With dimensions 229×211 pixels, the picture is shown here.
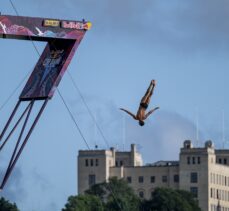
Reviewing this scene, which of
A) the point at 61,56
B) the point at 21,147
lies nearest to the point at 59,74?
the point at 61,56

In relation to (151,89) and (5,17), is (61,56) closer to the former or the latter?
(5,17)

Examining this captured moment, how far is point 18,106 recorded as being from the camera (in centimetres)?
11488

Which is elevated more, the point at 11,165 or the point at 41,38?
the point at 41,38

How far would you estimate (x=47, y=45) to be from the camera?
391ft

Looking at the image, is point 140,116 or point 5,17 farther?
point 5,17

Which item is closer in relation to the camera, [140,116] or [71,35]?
[140,116]

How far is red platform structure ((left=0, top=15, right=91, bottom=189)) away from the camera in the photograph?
114 metres

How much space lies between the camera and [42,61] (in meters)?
119

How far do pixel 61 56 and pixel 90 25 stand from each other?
2829 mm

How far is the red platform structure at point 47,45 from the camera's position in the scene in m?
114

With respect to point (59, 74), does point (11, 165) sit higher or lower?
lower

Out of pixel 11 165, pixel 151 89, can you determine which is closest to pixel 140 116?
pixel 151 89

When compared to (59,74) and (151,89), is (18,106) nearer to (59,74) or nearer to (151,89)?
(59,74)

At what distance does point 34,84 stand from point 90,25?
16.8ft
